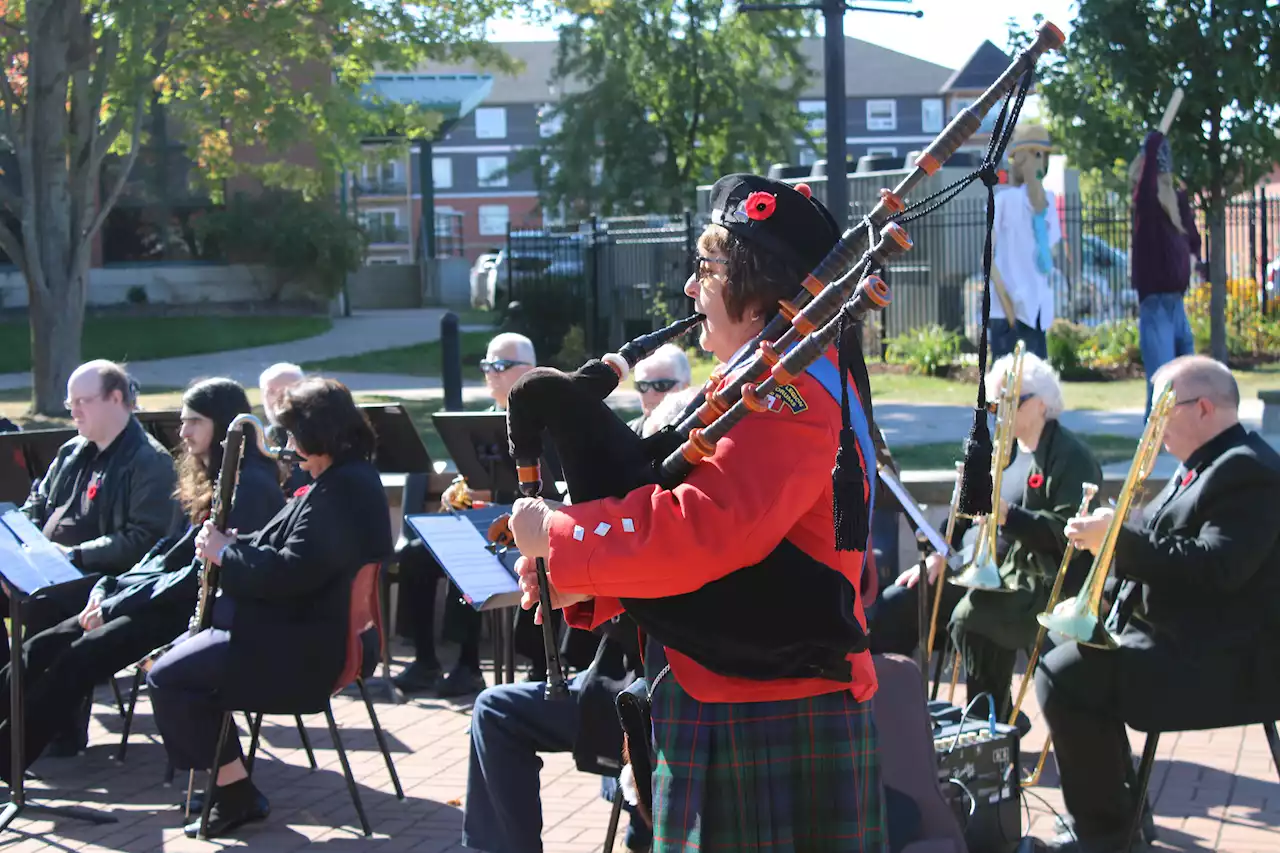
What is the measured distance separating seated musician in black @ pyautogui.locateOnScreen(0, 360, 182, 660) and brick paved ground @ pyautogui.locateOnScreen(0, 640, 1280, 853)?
0.84m

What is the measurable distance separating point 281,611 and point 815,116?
113 ft

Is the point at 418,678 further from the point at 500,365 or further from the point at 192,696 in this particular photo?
the point at 192,696

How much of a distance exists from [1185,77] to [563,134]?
79.3 feet

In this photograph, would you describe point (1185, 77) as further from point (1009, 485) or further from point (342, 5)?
point (1009, 485)

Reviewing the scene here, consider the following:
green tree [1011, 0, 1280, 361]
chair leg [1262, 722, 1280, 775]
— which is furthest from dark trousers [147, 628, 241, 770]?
green tree [1011, 0, 1280, 361]

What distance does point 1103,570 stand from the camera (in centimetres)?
460

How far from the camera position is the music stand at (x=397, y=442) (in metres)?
7.74

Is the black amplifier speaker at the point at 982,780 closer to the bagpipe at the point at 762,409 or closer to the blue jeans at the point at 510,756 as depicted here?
the blue jeans at the point at 510,756

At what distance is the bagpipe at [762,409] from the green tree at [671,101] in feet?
104

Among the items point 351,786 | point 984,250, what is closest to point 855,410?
point 984,250

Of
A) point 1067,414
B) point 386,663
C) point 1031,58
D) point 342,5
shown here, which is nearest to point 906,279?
point 1067,414

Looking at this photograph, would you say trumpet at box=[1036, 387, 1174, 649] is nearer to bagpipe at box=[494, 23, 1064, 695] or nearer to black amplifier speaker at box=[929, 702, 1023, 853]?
black amplifier speaker at box=[929, 702, 1023, 853]

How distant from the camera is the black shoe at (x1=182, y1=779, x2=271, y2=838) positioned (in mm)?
5461

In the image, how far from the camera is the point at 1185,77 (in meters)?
14.4
